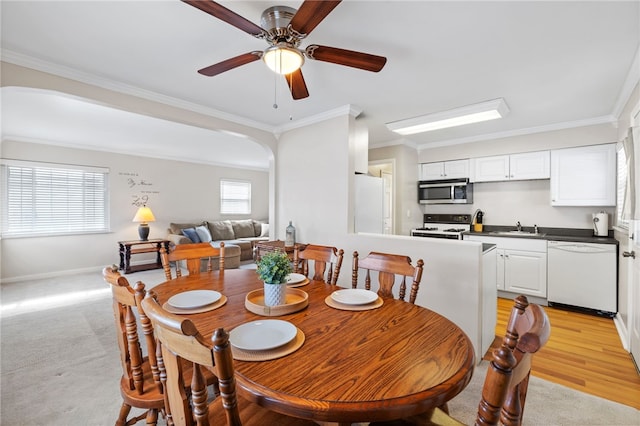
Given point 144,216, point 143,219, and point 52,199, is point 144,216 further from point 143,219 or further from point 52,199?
point 52,199

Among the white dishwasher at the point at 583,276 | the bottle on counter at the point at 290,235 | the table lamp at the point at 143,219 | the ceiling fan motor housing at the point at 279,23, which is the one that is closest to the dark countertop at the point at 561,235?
the white dishwasher at the point at 583,276

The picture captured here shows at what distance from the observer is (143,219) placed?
5742mm

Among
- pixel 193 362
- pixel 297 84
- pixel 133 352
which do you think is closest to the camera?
pixel 193 362

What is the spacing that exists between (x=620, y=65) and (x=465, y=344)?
9.05 ft

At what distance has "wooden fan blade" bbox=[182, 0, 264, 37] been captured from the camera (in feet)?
4.06

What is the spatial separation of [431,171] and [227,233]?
482 cm

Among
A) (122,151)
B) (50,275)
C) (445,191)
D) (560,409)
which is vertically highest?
(122,151)

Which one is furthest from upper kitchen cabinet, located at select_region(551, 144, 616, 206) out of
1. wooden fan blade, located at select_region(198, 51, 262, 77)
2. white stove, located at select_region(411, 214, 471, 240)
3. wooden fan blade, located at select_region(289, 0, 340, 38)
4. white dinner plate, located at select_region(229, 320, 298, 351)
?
white dinner plate, located at select_region(229, 320, 298, 351)

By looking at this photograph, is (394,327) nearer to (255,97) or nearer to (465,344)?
(465,344)

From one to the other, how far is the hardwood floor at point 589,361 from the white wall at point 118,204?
6573 mm

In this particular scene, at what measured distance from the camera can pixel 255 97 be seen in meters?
2.96

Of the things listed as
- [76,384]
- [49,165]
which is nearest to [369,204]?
[76,384]

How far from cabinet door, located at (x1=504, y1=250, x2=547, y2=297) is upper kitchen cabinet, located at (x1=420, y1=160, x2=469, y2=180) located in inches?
57.1

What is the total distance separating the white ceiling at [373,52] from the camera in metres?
1.70
